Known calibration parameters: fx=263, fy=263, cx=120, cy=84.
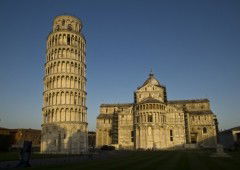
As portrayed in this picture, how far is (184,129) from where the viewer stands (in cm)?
8769

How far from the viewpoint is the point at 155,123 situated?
3191 inches

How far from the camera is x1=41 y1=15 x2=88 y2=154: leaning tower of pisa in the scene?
62531 millimetres

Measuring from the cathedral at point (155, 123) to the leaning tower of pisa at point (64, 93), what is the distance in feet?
72.4

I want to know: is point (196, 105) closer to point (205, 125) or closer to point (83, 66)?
point (205, 125)

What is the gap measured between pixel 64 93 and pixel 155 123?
1225 inches

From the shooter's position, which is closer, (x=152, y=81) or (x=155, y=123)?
(x=155, y=123)

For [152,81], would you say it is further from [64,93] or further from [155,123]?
[64,93]

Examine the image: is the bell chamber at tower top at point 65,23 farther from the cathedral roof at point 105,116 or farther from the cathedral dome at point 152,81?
the cathedral roof at point 105,116

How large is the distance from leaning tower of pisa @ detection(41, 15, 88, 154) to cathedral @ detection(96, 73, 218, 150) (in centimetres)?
2206

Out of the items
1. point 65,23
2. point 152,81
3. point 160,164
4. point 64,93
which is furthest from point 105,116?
point 160,164

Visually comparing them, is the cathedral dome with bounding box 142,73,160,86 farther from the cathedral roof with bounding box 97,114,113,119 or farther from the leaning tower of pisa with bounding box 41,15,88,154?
the leaning tower of pisa with bounding box 41,15,88,154

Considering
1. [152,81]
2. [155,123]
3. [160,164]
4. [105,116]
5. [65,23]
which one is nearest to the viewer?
[160,164]

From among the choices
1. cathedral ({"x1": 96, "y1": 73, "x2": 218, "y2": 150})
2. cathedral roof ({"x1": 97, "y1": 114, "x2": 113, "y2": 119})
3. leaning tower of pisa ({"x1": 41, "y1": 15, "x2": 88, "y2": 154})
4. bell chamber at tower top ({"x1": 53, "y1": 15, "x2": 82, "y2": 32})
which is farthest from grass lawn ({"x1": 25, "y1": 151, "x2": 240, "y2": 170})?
cathedral roof ({"x1": 97, "y1": 114, "x2": 113, "y2": 119})

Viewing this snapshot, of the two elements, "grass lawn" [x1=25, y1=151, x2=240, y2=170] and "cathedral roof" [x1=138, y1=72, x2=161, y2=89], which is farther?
"cathedral roof" [x1=138, y1=72, x2=161, y2=89]
